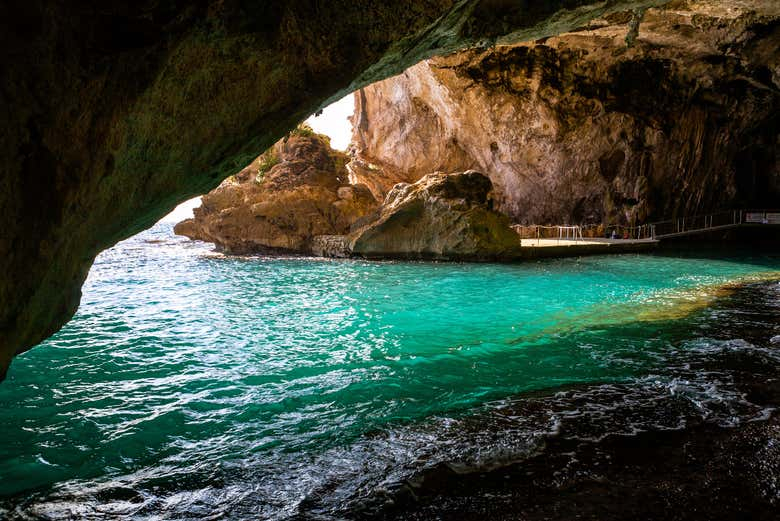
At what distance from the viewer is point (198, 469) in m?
3.90

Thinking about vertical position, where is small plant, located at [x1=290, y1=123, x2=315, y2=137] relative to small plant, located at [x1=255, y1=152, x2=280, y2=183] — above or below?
above

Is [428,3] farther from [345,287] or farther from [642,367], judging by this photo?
[345,287]

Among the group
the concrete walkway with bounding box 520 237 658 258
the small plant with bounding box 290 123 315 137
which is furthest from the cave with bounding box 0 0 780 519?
the small plant with bounding box 290 123 315 137

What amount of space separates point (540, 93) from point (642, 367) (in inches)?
789

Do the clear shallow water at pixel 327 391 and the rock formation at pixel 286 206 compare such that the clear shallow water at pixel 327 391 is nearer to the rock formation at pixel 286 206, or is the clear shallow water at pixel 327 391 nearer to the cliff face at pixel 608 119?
the cliff face at pixel 608 119

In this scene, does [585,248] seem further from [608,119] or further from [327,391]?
[327,391]

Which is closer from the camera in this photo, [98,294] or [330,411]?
[330,411]

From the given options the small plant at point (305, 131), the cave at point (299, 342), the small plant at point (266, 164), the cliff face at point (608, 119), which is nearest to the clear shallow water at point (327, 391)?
the cave at point (299, 342)

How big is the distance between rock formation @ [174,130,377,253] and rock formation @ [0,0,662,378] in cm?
1992

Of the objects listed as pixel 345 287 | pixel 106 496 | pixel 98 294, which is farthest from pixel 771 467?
pixel 98 294

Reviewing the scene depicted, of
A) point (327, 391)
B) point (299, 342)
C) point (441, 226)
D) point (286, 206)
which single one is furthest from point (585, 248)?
point (327, 391)

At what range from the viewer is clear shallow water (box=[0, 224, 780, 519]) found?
3.69 metres

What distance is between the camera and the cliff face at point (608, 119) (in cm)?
1891

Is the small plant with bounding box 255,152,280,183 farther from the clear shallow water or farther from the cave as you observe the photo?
the clear shallow water
